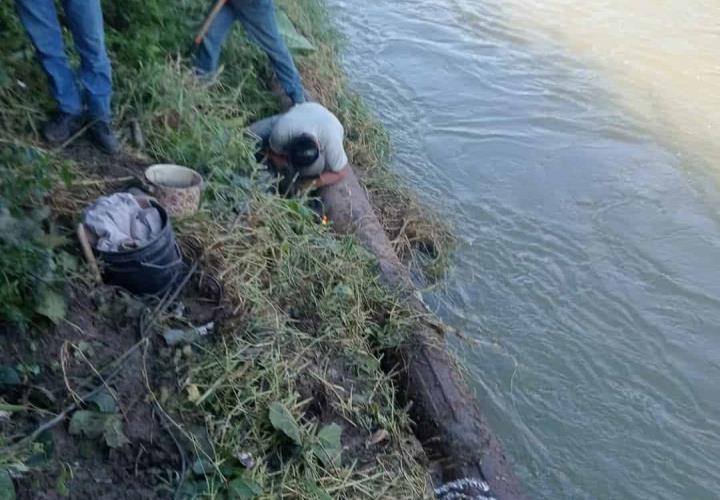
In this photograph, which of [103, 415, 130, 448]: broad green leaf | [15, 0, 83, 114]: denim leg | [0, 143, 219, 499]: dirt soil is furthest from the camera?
[15, 0, 83, 114]: denim leg

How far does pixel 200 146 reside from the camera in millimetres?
4391

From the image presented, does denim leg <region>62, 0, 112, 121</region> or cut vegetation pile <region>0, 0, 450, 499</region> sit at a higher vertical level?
denim leg <region>62, 0, 112, 121</region>

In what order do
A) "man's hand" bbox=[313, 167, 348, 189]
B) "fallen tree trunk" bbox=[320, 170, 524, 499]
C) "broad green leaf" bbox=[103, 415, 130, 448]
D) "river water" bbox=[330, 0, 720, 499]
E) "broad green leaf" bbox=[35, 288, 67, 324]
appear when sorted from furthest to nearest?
"man's hand" bbox=[313, 167, 348, 189] < "river water" bbox=[330, 0, 720, 499] < "fallen tree trunk" bbox=[320, 170, 524, 499] < "broad green leaf" bbox=[35, 288, 67, 324] < "broad green leaf" bbox=[103, 415, 130, 448]

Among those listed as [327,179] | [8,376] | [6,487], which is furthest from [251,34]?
[6,487]

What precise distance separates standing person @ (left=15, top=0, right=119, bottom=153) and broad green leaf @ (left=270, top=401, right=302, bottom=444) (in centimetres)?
177

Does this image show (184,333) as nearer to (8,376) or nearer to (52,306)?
(52,306)

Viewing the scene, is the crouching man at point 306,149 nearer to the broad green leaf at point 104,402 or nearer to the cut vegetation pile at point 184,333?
the cut vegetation pile at point 184,333

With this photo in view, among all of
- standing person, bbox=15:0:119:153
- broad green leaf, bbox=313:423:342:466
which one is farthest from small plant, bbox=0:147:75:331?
broad green leaf, bbox=313:423:342:466

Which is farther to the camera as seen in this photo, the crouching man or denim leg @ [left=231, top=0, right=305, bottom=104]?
denim leg @ [left=231, top=0, right=305, bottom=104]

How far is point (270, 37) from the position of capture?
543 centimetres

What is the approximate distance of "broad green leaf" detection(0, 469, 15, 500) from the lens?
2.38 m

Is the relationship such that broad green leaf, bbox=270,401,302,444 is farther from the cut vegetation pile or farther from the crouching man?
the crouching man

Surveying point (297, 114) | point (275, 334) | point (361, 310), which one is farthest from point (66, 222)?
point (297, 114)

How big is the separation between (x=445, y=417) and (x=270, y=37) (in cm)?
306
